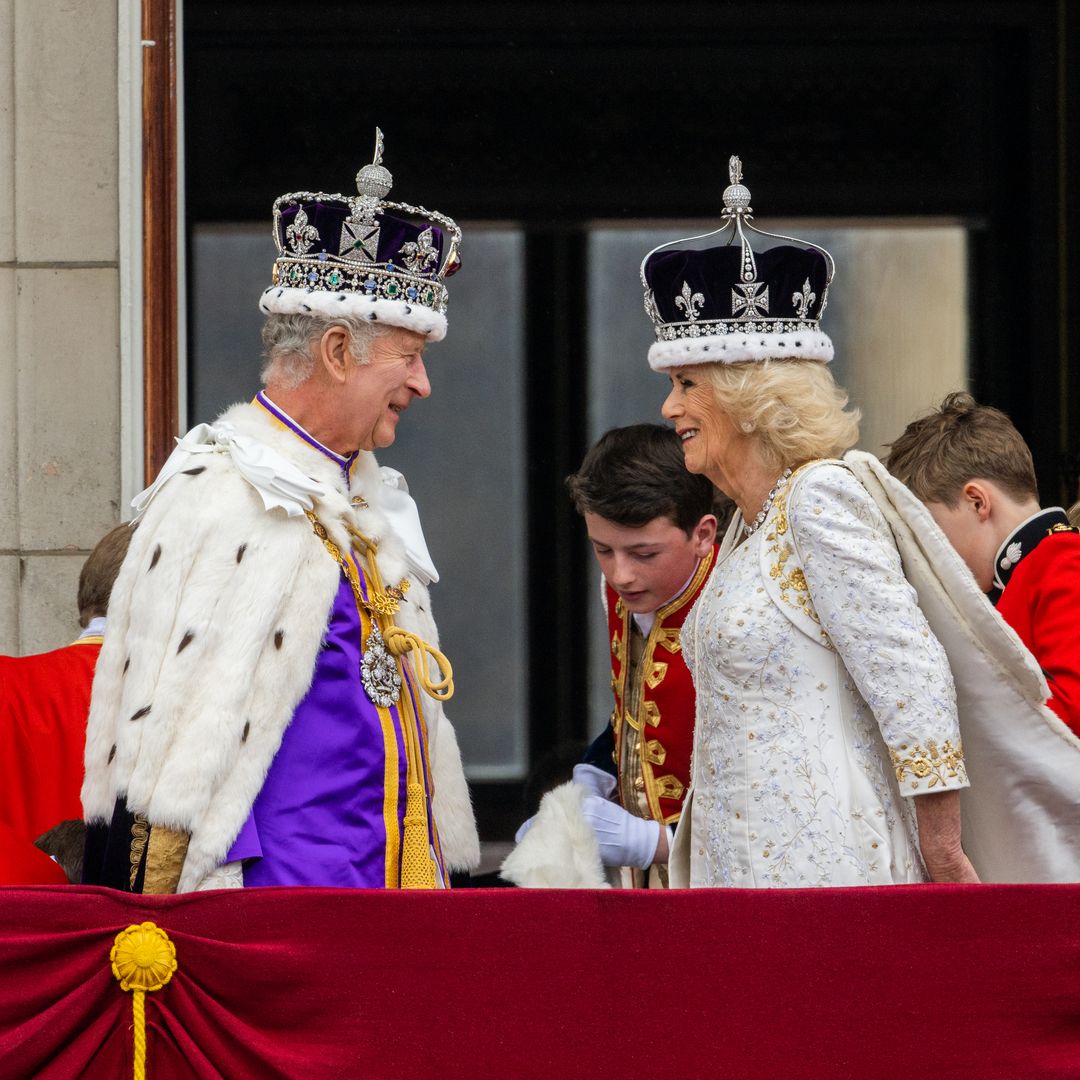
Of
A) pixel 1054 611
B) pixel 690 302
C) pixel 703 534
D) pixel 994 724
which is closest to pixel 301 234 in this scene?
pixel 690 302

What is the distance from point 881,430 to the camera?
5.71 metres

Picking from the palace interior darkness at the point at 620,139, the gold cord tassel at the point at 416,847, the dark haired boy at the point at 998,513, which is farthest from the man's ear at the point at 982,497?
the palace interior darkness at the point at 620,139

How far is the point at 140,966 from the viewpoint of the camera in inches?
89.0

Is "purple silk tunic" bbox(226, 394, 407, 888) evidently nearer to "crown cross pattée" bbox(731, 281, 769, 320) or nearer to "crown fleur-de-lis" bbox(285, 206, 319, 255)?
"crown fleur-de-lis" bbox(285, 206, 319, 255)

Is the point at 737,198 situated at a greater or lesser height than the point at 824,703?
greater

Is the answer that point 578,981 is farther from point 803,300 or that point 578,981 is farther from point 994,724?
point 803,300

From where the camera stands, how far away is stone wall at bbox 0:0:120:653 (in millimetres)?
4109

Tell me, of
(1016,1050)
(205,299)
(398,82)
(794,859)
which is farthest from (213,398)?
→ (1016,1050)

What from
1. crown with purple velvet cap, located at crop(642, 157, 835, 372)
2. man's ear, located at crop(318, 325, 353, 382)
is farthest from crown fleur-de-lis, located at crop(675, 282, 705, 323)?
man's ear, located at crop(318, 325, 353, 382)

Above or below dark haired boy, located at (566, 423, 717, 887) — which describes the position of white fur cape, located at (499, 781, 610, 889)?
below

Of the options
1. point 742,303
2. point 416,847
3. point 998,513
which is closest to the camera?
point 416,847

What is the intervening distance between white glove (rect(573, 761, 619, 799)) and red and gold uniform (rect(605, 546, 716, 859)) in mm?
33

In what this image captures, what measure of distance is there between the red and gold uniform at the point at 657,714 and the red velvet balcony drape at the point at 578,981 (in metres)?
0.85

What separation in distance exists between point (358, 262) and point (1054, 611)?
54.1 inches
